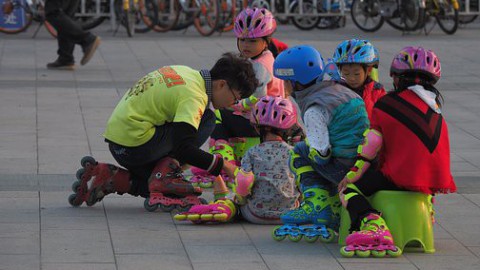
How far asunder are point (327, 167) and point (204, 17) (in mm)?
13875

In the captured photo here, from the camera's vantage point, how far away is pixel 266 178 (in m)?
6.82

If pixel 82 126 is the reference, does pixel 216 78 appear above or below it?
above

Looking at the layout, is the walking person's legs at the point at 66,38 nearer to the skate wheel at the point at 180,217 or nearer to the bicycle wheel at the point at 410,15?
the bicycle wheel at the point at 410,15

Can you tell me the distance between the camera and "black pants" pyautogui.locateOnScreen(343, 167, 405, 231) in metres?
6.12

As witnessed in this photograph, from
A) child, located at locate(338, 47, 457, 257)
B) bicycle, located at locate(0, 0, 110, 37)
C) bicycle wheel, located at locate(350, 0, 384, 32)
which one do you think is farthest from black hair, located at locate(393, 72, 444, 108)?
bicycle wheel, located at locate(350, 0, 384, 32)

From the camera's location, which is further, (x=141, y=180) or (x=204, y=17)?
(x=204, y=17)

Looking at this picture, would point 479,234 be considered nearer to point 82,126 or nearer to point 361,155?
point 361,155

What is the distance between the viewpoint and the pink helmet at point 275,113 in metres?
6.78

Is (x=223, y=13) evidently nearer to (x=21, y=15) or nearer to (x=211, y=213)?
(x=21, y=15)

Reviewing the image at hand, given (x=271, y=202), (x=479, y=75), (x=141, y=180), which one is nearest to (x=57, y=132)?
(x=141, y=180)

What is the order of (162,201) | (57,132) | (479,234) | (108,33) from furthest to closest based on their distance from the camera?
(108,33) < (57,132) < (162,201) < (479,234)

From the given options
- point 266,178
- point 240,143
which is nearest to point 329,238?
point 266,178

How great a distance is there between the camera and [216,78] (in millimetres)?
7047

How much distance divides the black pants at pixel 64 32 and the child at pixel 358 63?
318 inches
